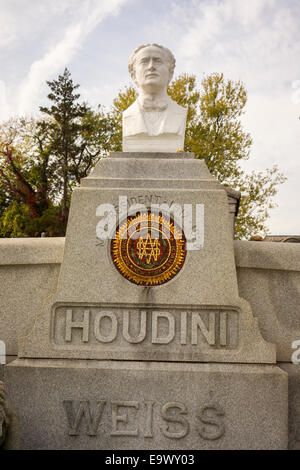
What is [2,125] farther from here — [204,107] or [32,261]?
[32,261]

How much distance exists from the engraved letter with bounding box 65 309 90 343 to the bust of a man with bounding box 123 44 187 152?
2.14 meters

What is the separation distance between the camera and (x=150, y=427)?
413 centimetres

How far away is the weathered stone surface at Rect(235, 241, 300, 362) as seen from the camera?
4668mm

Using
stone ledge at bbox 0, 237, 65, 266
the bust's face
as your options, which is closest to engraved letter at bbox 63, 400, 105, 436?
stone ledge at bbox 0, 237, 65, 266

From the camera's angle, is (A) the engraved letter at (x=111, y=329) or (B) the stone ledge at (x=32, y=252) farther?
(B) the stone ledge at (x=32, y=252)

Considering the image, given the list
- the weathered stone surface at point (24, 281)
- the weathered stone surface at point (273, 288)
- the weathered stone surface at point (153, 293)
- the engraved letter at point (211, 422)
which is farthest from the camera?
the weathered stone surface at point (24, 281)

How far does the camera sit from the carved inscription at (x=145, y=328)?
431 centimetres

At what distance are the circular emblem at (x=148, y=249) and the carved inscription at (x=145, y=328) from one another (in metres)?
0.36

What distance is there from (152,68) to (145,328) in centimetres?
312

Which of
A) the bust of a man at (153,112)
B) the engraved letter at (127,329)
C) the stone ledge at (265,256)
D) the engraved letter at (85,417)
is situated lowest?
the engraved letter at (85,417)

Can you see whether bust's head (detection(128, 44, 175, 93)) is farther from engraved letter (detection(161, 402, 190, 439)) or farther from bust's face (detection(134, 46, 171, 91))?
engraved letter (detection(161, 402, 190, 439))

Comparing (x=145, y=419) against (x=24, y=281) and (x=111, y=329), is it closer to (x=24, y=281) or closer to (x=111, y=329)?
(x=111, y=329)

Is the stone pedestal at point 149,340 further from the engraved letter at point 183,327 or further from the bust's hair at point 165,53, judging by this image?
the bust's hair at point 165,53

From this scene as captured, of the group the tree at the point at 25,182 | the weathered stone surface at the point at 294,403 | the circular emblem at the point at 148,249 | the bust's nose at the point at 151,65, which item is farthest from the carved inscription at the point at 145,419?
the tree at the point at 25,182
